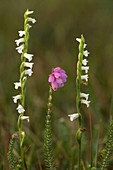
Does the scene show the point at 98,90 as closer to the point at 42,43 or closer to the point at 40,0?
the point at 42,43

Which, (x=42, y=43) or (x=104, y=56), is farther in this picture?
(x=42, y=43)

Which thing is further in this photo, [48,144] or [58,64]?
[58,64]

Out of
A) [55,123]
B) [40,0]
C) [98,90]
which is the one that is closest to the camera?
[55,123]

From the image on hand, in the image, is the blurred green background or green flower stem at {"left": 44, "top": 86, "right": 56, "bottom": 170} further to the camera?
the blurred green background

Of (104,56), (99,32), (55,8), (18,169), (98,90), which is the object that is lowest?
(18,169)

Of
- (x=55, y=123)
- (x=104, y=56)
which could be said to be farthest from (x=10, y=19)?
(x=55, y=123)

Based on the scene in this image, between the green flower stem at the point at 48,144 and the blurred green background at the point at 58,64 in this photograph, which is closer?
the green flower stem at the point at 48,144

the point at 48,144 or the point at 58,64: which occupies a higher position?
the point at 58,64

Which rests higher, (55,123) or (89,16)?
(89,16)
